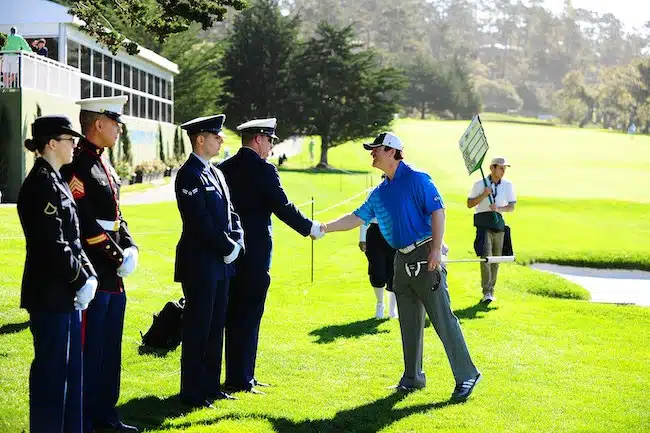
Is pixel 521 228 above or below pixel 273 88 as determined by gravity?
below

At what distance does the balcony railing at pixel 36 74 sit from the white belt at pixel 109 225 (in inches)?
801

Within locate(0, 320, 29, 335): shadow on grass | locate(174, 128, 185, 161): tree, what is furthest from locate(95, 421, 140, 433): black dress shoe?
locate(174, 128, 185, 161): tree

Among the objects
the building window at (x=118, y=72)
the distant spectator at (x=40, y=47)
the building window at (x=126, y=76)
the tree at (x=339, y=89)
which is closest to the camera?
the distant spectator at (x=40, y=47)

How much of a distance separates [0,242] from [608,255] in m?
13.0

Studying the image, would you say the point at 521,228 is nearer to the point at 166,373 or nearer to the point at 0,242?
the point at 0,242

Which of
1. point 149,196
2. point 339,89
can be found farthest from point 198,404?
point 339,89

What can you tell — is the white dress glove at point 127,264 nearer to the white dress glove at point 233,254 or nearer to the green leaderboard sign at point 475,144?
the white dress glove at point 233,254

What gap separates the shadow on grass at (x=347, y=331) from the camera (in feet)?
34.9

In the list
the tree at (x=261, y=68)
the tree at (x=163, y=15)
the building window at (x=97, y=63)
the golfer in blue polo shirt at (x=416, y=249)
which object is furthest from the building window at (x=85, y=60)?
the tree at (x=261, y=68)

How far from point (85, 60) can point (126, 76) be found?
4.97 meters

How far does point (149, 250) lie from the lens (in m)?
17.8

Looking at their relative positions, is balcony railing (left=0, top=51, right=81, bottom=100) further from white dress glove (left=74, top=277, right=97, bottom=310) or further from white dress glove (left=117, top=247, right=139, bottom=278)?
white dress glove (left=74, top=277, right=97, bottom=310)

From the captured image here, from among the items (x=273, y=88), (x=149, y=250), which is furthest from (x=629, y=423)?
(x=273, y=88)

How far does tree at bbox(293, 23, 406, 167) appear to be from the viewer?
216 feet
